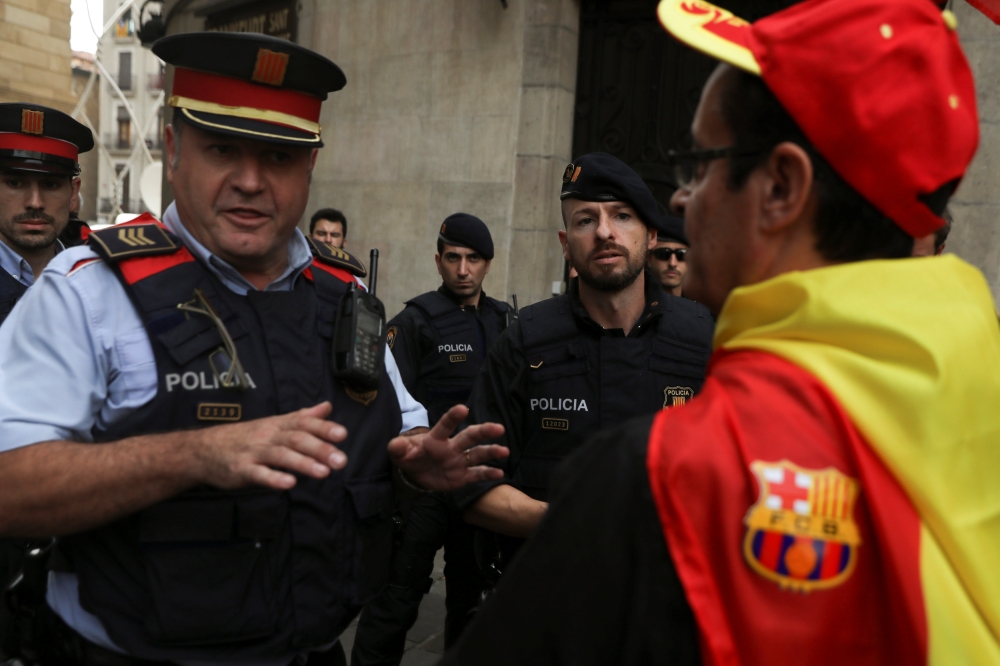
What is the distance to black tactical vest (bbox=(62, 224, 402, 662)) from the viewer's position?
177cm

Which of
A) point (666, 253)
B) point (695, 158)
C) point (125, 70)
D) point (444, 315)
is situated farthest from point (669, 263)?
point (125, 70)

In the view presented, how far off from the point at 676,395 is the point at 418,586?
2017 millimetres

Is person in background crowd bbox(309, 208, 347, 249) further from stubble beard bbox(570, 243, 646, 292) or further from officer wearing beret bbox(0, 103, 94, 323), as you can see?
stubble beard bbox(570, 243, 646, 292)

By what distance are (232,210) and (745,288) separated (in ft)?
4.77

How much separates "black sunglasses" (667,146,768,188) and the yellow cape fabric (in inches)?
9.0

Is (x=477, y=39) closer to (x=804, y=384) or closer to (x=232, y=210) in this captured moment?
(x=232, y=210)

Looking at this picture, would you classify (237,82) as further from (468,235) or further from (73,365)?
(468,235)

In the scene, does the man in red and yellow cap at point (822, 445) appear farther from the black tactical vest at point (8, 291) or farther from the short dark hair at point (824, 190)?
the black tactical vest at point (8, 291)

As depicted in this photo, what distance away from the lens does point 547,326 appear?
3.08m

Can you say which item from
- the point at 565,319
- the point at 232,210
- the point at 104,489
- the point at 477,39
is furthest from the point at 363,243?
the point at 104,489

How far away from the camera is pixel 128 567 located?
180 centimetres

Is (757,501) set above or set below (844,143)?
below

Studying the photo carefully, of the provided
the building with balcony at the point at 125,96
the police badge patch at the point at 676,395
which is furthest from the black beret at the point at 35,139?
the building with balcony at the point at 125,96

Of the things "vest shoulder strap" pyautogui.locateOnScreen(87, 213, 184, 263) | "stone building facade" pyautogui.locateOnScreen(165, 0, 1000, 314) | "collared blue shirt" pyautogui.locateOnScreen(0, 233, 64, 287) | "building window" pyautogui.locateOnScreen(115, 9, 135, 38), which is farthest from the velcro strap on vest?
"building window" pyautogui.locateOnScreen(115, 9, 135, 38)
